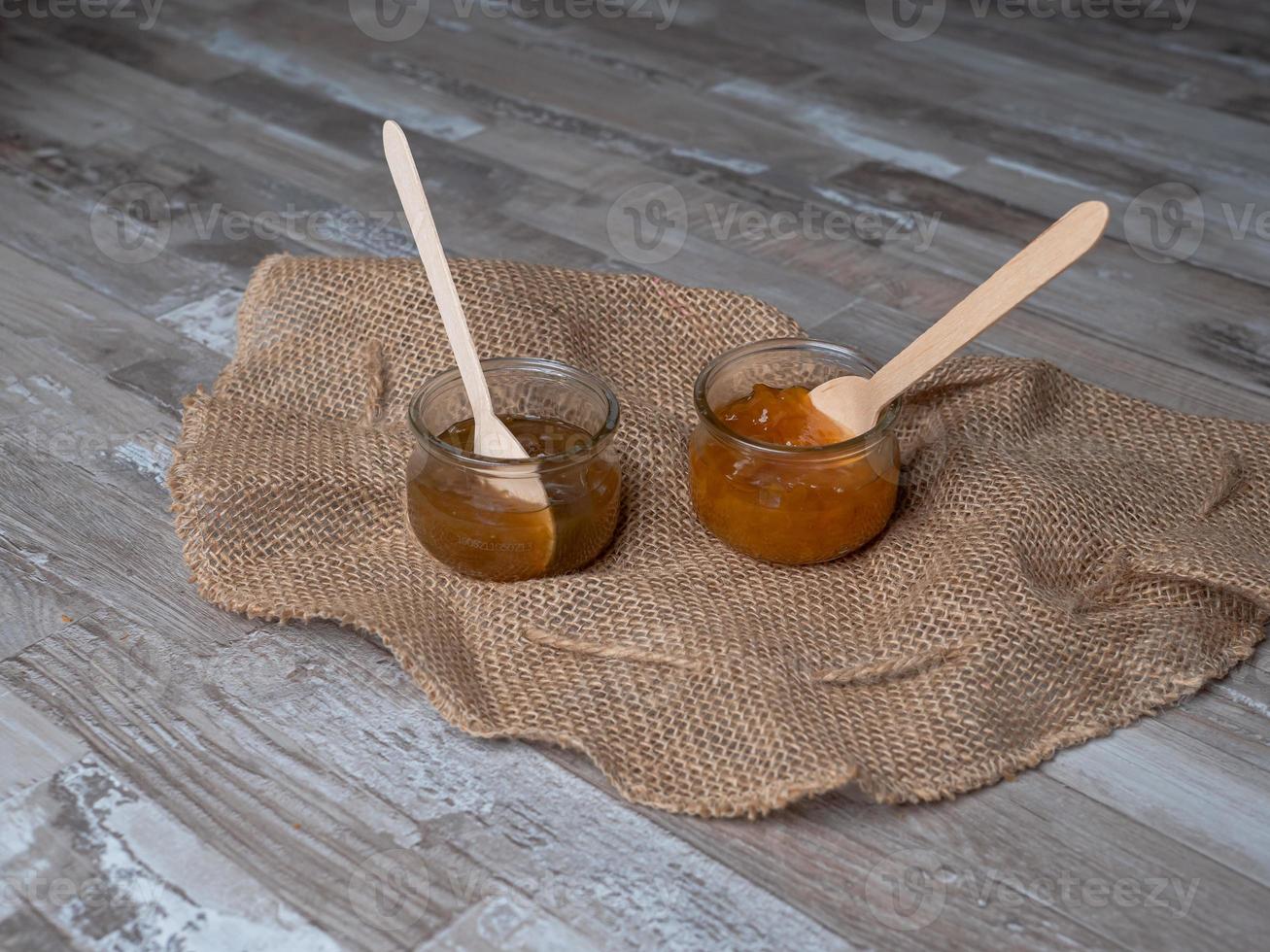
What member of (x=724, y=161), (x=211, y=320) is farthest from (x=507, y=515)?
(x=724, y=161)

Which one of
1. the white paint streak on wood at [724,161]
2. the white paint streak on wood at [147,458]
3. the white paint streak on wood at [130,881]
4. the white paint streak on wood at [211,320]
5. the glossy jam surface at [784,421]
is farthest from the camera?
the white paint streak on wood at [724,161]

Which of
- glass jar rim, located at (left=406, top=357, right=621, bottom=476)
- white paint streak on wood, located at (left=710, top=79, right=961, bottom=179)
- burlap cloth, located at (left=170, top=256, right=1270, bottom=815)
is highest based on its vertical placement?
white paint streak on wood, located at (left=710, top=79, right=961, bottom=179)

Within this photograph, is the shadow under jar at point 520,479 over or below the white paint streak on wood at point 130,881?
over

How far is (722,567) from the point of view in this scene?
925mm

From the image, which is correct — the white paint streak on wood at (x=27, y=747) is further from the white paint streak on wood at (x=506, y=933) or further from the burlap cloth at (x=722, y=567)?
the white paint streak on wood at (x=506, y=933)

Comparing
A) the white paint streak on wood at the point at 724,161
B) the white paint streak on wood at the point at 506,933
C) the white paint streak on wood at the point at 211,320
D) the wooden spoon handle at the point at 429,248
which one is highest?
the wooden spoon handle at the point at 429,248

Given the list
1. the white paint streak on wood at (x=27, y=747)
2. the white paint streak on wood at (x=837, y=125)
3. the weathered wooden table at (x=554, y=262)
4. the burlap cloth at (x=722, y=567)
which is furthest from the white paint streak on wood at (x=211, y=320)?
the white paint streak on wood at (x=837, y=125)

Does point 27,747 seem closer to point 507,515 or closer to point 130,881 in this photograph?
point 130,881

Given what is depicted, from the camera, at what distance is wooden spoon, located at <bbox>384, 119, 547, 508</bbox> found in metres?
0.89

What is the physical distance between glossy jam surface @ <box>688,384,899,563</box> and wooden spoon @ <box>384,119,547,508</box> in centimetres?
13

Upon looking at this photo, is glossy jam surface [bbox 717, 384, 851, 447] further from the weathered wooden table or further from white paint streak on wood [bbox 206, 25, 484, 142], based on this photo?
white paint streak on wood [bbox 206, 25, 484, 142]

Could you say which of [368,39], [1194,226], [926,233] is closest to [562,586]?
[926,233]

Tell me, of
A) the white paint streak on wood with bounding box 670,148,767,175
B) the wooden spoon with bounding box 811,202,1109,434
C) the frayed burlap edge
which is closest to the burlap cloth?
the frayed burlap edge

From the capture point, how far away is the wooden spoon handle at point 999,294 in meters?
0.80
